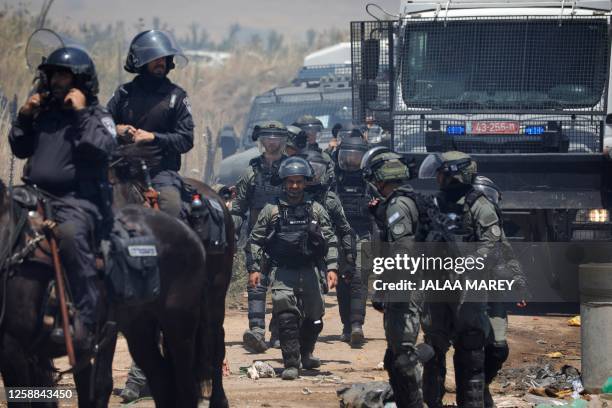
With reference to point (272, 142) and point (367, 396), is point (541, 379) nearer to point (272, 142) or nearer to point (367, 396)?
point (367, 396)

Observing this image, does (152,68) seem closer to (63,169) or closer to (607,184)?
(63,169)

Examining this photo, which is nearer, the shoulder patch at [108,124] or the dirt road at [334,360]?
the shoulder patch at [108,124]

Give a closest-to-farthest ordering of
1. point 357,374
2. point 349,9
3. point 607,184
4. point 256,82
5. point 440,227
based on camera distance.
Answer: point 440,227
point 357,374
point 607,184
point 256,82
point 349,9

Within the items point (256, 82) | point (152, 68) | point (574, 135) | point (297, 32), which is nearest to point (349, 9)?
point (297, 32)

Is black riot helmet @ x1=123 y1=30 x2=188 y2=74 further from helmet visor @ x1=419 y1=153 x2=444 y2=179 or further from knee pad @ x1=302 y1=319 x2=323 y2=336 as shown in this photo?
knee pad @ x1=302 y1=319 x2=323 y2=336

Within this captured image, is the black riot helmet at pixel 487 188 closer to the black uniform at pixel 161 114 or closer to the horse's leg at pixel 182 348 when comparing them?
the black uniform at pixel 161 114

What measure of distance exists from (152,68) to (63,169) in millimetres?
1903

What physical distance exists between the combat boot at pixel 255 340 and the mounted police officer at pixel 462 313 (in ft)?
10.8

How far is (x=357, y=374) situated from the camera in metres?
11.7

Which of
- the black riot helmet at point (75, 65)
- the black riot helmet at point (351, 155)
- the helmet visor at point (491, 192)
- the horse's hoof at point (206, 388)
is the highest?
the black riot helmet at point (75, 65)

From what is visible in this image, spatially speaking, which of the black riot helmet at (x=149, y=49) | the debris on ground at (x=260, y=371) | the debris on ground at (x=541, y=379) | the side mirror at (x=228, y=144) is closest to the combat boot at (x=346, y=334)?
the debris on ground at (x=260, y=371)

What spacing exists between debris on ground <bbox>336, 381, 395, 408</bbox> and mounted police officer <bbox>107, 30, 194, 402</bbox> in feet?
6.26

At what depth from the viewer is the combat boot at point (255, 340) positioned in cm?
1272

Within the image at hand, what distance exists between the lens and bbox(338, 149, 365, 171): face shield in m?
15.1
